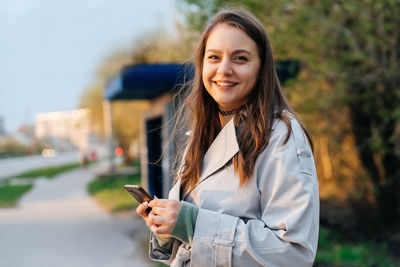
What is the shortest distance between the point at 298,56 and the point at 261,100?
4.91m

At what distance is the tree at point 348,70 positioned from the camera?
525cm

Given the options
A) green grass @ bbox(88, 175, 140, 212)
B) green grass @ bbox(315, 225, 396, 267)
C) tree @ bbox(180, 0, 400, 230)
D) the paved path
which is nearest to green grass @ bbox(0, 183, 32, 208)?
the paved path

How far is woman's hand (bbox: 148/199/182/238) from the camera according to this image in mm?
1434

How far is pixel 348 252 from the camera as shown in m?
5.64

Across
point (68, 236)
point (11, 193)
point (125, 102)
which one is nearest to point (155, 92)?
point (68, 236)

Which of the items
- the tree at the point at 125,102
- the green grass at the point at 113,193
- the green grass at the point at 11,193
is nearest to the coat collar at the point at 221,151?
the green grass at the point at 113,193

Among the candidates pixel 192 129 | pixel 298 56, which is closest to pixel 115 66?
pixel 298 56

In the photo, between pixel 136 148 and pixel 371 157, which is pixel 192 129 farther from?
pixel 136 148

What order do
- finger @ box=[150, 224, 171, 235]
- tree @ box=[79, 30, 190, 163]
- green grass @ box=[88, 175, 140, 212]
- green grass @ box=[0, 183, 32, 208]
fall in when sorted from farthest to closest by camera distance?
tree @ box=[79, 30, 190, 163], green grass @ box=[0, 183, 32, 208], green grass @ box=[88, 175, 140, 212], finger @ box=[150, 224, 171, 235]

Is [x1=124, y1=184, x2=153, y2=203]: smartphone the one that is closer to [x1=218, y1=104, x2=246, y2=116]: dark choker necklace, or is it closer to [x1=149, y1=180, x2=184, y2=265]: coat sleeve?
[x1=149, y1=180, x2=184, y2=265]: coat sleeve

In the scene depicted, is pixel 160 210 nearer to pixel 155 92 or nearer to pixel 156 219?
pixel 156 219

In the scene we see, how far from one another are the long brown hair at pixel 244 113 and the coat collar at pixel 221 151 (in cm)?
2

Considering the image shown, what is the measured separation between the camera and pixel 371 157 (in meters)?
7.02

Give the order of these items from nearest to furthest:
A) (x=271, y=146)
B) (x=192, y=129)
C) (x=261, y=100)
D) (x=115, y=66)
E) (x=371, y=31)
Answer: (x=271, y=146)
(x=261, y=100)
(x=192, y=129)
(x=371, y=31)
(x=115, y=66)
